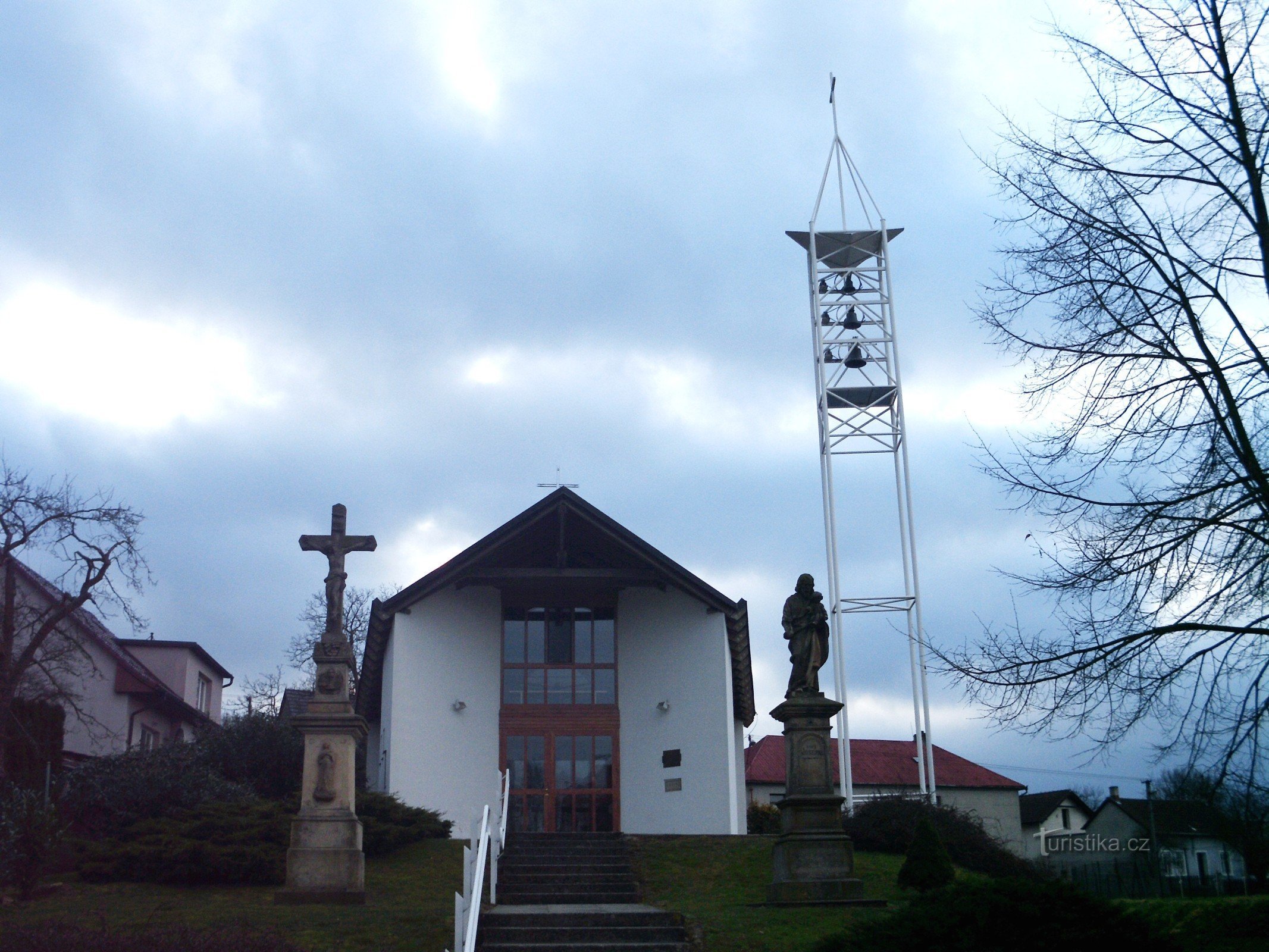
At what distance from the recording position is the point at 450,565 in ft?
79.2

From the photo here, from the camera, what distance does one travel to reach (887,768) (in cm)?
4728

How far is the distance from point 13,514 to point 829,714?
13358 millimetres

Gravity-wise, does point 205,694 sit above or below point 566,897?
above

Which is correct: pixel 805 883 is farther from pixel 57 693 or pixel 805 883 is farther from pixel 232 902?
pixel 57 693

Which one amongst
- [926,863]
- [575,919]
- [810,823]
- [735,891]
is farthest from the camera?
[735,891]

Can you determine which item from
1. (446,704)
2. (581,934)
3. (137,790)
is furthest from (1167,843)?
(137,790)

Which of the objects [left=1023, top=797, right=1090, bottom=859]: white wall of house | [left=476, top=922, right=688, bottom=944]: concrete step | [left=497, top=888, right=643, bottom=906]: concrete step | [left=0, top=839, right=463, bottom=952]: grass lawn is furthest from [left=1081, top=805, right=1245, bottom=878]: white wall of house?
[left=476, top=922, right=688, bottom=944]: concrete step

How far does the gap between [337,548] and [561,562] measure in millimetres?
8300

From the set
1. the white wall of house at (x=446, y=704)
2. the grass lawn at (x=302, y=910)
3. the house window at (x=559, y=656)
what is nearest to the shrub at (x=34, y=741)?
the white wall of house at (x=446, y=704)

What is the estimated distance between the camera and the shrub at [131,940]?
920 centimetres

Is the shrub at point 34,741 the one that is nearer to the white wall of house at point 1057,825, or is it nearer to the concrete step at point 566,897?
the concrete step at point 566,897

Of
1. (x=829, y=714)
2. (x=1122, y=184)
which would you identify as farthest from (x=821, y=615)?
(x=1122, y=184)

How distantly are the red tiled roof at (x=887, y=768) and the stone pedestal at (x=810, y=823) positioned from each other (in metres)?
29.0

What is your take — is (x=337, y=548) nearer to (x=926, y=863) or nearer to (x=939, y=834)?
(x=926, y=863)
